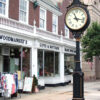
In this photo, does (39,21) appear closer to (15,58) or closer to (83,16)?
(15,58)

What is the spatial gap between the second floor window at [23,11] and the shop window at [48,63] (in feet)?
9.23

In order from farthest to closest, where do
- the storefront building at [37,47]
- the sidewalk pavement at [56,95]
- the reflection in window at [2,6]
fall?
the reflection in window at [2,6] → the storefront building at [37,47] → the sidewalk pavement at [56,95]

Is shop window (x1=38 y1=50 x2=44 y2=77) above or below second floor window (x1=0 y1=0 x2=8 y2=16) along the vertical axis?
below

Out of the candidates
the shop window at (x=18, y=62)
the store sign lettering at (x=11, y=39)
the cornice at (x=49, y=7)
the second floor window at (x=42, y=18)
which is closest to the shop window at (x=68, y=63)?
the second floor window at (x=42, y=18)

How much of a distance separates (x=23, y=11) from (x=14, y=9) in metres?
1.26

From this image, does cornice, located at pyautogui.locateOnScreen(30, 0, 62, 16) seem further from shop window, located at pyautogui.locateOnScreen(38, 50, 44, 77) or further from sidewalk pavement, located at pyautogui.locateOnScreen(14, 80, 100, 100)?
sidewalk pavement, located at pyautogui.locateOnScreen(14, 80, 100, 100)

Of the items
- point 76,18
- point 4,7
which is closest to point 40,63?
point 4,7

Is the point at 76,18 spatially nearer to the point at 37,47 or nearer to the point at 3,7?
the point at 3,7

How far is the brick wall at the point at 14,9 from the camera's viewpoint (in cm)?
1680

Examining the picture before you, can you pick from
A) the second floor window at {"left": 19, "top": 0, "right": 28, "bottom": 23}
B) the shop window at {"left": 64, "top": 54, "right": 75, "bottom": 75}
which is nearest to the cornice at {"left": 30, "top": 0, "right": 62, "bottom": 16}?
the second floor window at {"left": 19, "top": 0, "right": 28, "bottom": 23}

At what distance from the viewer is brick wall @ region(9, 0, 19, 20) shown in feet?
55.1

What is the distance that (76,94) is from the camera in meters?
7.23

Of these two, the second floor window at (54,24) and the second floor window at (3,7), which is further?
the second floor window at (54,24)

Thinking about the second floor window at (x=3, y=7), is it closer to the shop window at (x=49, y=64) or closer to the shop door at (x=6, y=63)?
the shop door at (x=6, y=63)
